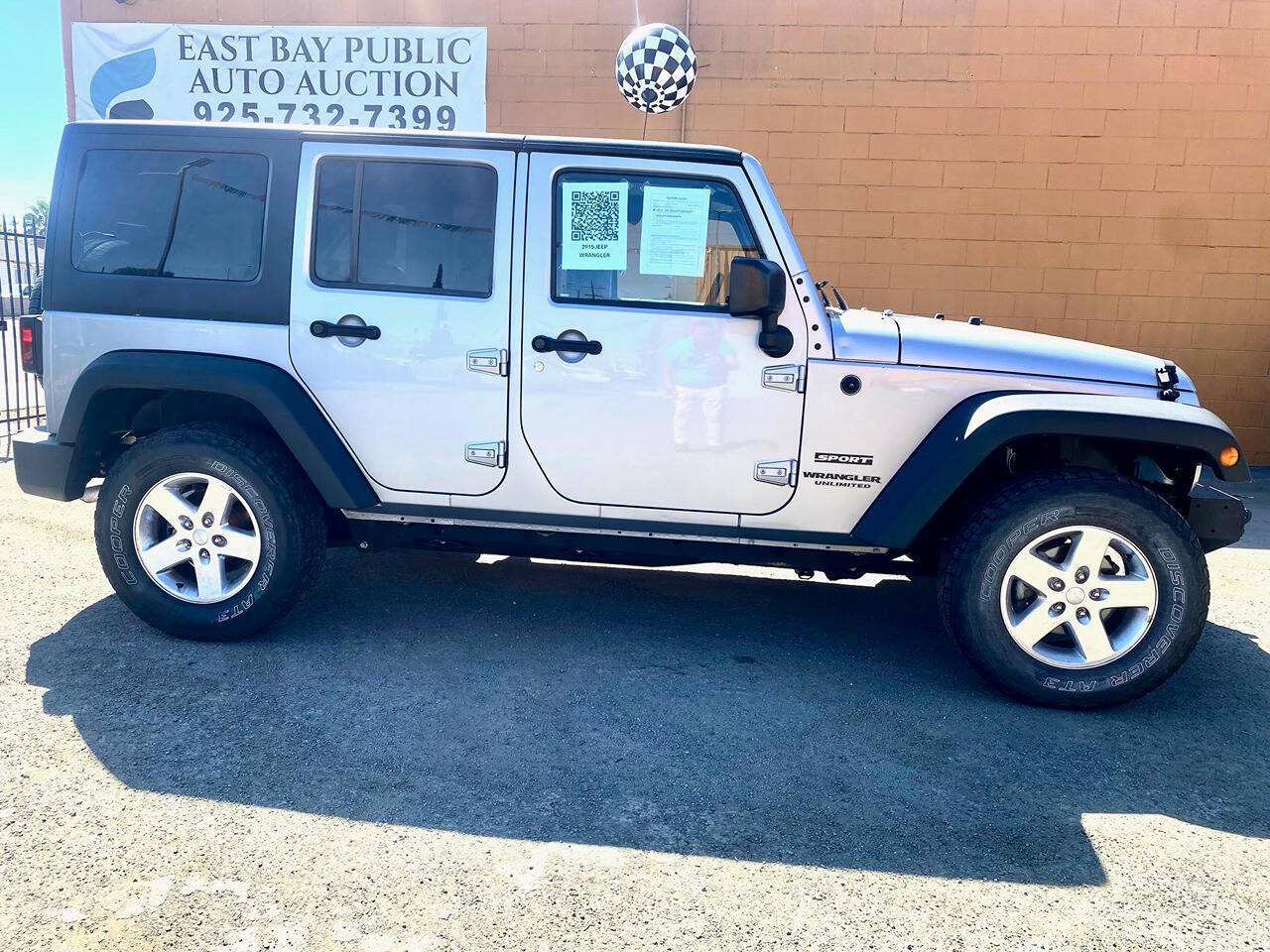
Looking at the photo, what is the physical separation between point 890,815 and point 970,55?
7.73 meters

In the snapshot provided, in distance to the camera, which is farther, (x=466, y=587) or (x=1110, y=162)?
(x=1110, y=162)

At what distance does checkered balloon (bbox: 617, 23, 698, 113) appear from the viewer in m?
7.73

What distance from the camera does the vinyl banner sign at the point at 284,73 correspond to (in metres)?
8.83

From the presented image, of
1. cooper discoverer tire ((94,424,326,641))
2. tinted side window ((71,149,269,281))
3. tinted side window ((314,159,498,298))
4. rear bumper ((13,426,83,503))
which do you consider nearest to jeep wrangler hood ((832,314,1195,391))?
tinted side window ((314,159,498,298))

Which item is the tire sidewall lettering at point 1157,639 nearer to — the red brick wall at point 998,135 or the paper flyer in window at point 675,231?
the paper flyer in window at point 675,231

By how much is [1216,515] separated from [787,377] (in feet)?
5.57

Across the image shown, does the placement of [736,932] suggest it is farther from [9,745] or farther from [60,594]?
[60,594]

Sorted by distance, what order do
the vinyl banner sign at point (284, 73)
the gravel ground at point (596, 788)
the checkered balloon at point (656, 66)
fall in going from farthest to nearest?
1. the vinyl banner sign at point (284, 73)
2. the checkered balloon at point (656, 66)
3. the gravel ground at point (596, 788)

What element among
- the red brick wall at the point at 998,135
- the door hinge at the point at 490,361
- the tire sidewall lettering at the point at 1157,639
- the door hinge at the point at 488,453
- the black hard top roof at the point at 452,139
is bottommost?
the tire sidewall lettering at the point at 1157,639

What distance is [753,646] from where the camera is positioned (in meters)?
3.97

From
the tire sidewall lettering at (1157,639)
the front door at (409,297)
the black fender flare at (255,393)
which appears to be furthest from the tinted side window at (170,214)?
the tire sidewall lettering at (1157,639)

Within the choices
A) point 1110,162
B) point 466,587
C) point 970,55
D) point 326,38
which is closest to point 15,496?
point 466,587

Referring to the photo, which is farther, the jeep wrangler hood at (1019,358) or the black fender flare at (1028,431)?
the jeep wrangler hood at (1019,358)

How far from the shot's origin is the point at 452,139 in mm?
3619
